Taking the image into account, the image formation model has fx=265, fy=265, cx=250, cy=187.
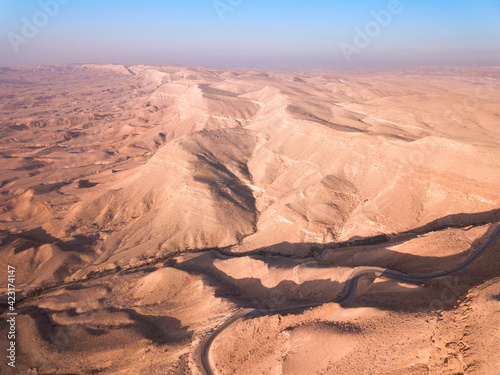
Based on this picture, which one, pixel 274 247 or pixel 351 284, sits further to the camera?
pixel 274 247

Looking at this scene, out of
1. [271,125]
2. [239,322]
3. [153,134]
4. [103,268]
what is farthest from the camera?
[153,134]

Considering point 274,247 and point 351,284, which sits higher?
point 351,284

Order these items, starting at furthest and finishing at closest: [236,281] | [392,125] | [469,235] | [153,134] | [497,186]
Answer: [153,134] → [392,125] → [497,186] → [236,281] → [469,235]

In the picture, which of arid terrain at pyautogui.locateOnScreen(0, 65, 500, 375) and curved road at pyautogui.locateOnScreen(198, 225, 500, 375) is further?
curved road at pyautogui.locateOnScreen(198, 225, 500, 375)

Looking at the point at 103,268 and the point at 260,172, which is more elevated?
the point at 260,172

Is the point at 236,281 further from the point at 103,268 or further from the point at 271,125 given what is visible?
the point at 271,125

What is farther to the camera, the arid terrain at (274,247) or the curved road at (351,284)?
the curved road at (351,284)

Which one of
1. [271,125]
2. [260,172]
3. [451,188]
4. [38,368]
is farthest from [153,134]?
[451,188]

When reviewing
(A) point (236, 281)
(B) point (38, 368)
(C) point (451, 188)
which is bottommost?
(B) point (38, 368)
